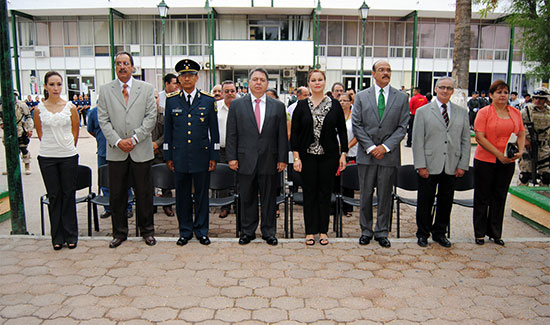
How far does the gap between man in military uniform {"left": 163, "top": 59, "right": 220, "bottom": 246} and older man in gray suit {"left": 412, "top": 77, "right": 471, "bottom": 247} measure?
2.21 meters

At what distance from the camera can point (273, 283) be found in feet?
12.7

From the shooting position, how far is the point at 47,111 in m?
4.61

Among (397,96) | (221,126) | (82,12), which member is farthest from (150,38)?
(397,96)

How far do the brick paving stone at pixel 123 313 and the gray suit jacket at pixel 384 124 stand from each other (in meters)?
2.78

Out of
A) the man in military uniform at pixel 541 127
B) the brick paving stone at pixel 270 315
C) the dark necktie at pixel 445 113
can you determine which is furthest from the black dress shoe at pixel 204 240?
the man in military uniform at pixel 541 127

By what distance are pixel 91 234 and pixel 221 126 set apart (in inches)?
89.1

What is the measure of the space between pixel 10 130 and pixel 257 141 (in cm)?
285

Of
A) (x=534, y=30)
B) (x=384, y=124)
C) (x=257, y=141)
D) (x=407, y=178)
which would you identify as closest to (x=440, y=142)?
(x=384, y=124)

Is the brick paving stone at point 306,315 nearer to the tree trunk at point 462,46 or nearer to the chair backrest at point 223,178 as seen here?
the chair backrest at point 223,178

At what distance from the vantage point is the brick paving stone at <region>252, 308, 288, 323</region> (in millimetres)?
3248

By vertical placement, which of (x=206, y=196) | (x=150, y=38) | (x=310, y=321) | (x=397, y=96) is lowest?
(x=310, y=321)

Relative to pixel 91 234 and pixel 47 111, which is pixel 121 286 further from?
pixel 47 111

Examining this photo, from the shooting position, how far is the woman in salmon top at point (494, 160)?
4.67 metres

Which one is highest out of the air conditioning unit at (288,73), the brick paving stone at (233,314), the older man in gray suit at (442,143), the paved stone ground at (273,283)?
the air conditioning unit at (288,73)
